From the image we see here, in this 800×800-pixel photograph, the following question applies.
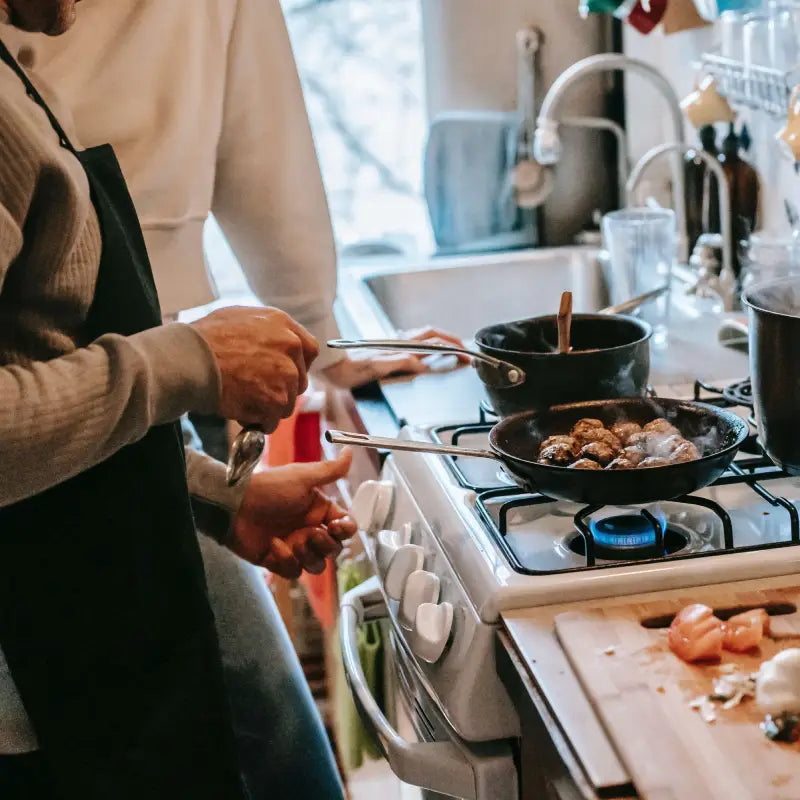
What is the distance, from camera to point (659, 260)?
5.71 ft

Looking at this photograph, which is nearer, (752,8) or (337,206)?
(752,8)

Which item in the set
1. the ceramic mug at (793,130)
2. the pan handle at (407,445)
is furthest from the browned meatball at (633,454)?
the ceramic mug at (793,130)

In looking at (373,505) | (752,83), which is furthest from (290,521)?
(752,83)

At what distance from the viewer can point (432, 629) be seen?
35.7 inches

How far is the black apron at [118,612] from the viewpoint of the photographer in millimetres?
932

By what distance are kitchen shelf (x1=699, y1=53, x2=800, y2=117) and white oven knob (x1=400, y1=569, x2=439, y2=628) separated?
902mm

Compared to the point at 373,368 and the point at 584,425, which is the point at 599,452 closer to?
the point at 584,425

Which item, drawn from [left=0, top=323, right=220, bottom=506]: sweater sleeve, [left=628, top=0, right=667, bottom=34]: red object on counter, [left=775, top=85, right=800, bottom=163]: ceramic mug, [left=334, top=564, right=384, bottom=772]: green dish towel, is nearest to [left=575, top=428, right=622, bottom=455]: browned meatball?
[left=0, top=323, right=220, bottom=506]: sweater sleeve

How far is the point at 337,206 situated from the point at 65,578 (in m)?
1.86

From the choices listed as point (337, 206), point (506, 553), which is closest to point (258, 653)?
point (506, 553)

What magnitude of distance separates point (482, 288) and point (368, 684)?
1.02 metres

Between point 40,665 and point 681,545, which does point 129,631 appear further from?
point 681,545

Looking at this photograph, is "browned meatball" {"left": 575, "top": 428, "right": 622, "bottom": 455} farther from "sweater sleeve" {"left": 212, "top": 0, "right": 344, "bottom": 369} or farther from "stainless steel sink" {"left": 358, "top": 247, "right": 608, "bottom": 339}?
"stainless steel sink" {"left": 358, "top": 247, "right": 608, "bottom": 339}

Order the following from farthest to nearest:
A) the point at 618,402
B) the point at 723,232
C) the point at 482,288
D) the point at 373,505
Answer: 1. the point at 482,288
2. the point at 723,232
3. the point at 373,505
4. the point at 618,402
